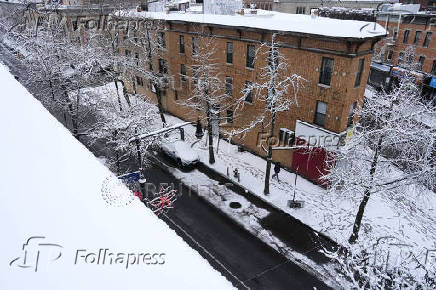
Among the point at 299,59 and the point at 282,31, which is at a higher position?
the point at 282,31

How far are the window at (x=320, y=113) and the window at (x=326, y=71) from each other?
143 cm

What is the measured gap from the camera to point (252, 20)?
73.3 ft

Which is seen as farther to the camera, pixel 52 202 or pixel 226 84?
pixel 226 84

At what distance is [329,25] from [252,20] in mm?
5872

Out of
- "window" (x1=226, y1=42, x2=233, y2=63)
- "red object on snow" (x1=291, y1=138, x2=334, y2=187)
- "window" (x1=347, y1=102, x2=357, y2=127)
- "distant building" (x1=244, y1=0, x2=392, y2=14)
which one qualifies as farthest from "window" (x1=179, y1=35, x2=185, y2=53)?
"distant building" (x1=244, y1=0, x2=392, y2=14)

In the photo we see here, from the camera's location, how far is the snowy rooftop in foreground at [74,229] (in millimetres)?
4098

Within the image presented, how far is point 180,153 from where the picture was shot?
957 inches

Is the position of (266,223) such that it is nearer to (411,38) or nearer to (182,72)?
(182,72)

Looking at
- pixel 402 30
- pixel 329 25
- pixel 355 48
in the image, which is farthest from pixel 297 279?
pixel 402 30

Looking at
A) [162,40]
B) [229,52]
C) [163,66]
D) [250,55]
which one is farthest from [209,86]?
[162,40]

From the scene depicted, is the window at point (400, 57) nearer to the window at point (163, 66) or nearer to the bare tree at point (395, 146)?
the window at point (163, 66)

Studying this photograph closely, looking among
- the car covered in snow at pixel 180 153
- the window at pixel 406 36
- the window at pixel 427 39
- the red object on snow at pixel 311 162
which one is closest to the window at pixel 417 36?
the window at pixel 427 39

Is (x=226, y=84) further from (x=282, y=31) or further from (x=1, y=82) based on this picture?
(x=1, y=82)

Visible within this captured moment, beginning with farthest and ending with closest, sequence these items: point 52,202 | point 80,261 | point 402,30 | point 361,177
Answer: point 402,30
point 361,177
point 52,202
point 80,261
